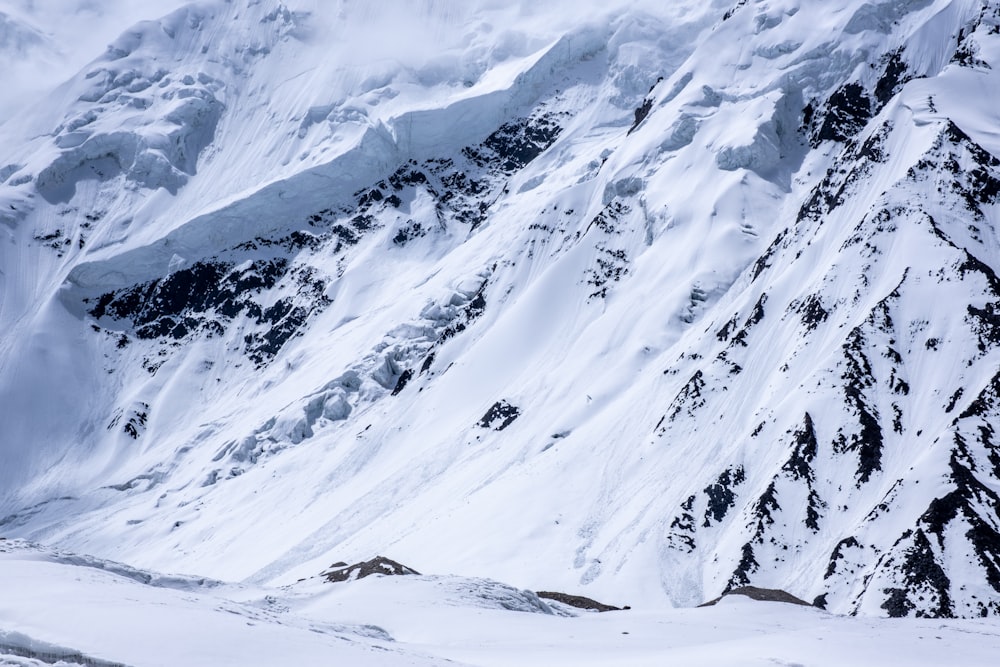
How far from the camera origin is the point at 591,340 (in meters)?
122

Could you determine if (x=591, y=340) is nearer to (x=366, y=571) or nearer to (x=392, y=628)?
(x=366, y=571)

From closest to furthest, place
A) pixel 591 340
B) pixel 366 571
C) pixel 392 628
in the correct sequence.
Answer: pixel 392 628 < pixel 366 571 < pixel 591 340

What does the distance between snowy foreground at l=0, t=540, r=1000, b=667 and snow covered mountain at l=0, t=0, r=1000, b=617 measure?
3392 cm

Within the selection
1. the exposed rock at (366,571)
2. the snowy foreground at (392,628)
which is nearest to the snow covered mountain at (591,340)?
the exposed rock at (366,571)

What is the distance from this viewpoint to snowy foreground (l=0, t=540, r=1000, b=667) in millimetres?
19344

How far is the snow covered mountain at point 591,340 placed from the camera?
8231cm

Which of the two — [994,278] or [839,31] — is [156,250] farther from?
[994,278]

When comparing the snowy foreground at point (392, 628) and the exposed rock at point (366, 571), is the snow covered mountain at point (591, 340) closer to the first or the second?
the exposed rock at point (366, 571)

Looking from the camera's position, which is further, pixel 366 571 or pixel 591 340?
pixel 591 340

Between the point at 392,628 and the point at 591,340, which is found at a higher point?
the point at 392,628

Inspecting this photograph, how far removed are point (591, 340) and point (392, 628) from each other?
288 ft

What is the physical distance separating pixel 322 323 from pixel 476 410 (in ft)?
194

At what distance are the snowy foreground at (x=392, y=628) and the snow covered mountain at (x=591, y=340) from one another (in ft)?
111

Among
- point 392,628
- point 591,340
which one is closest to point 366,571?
point 392,628
